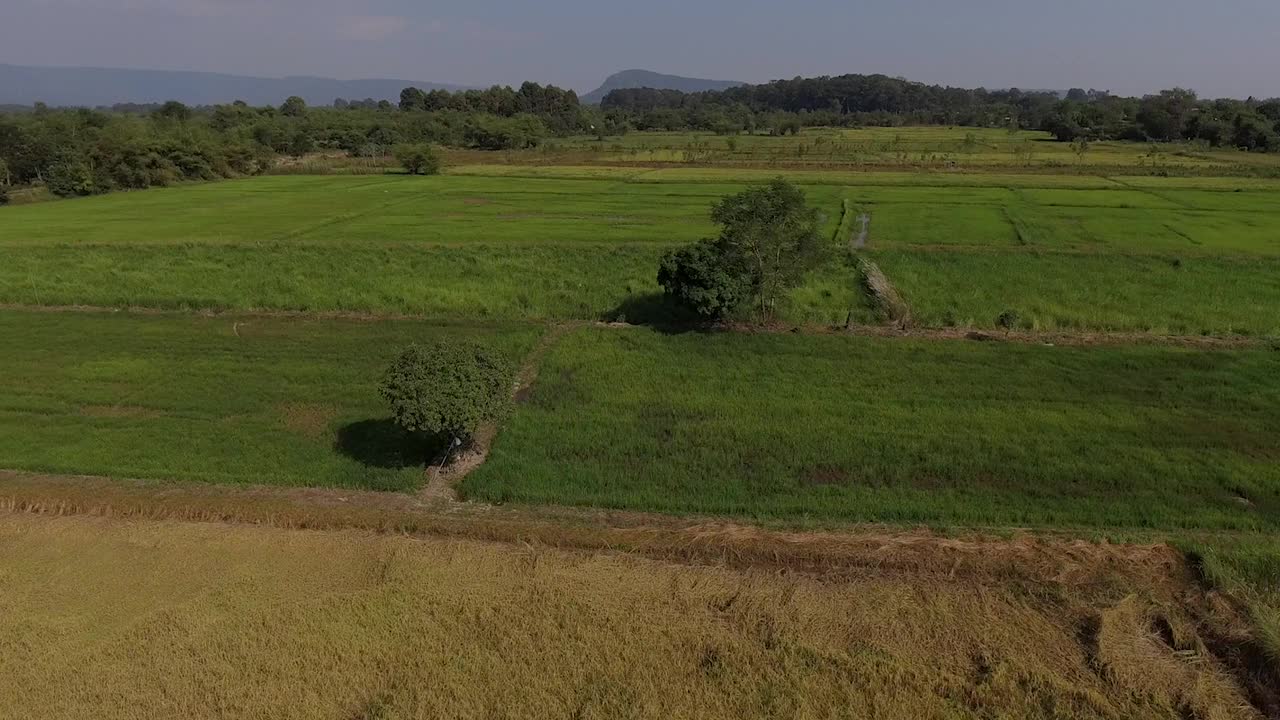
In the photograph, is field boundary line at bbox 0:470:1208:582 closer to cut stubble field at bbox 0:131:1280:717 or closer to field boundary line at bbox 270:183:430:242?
cut stubble field at bbox 0:131:1280:717

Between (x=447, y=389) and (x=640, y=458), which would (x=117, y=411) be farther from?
(x=640, y=458)

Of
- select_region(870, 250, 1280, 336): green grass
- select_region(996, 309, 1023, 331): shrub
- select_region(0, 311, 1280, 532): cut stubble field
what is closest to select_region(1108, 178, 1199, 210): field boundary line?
select_region(870, 250, 1280, 336): green grass

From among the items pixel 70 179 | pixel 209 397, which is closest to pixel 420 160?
pixel 70 179

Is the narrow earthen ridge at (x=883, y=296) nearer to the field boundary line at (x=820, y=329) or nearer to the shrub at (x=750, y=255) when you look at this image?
the field boundary line at (x=820, y=329)

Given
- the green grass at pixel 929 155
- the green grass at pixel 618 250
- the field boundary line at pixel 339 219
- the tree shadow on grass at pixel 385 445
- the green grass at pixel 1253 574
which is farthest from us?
the green grass at pixel 929 155

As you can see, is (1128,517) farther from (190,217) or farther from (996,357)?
(190,217)

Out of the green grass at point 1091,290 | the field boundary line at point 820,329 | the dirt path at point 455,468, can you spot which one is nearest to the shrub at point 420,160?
the field boundary line at point 820,329

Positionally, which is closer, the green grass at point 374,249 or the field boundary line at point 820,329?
the field boundary line at point 820,329
